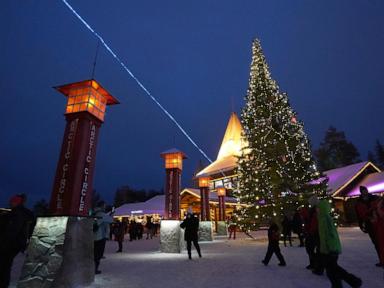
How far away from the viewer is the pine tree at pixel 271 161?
16172 mm

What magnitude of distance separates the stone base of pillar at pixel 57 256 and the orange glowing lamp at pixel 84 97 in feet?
8.07

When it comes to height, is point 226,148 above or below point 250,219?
above

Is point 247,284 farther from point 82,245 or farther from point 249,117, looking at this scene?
point 249,117

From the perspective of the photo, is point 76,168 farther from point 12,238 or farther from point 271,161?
point 271,161

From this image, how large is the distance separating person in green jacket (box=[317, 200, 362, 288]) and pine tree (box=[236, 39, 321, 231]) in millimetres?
11888

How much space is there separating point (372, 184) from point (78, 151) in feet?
89.8

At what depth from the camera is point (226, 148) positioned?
131ft

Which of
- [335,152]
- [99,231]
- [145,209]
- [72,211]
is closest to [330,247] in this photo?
[72,211]

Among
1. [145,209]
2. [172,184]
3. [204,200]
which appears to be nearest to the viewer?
[172,184]

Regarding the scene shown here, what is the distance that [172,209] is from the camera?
13.1 metres

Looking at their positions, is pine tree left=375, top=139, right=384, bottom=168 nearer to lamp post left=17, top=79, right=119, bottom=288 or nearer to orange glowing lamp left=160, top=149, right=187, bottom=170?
orange glowing lamp left=160, top=149, right=187, bottom=170

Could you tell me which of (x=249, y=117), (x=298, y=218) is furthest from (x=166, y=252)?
(x=249, y=117)

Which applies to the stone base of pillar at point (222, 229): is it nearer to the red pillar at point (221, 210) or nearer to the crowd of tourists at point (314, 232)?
the red pillar at point (221, 210)

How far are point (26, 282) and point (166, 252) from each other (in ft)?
24.9
